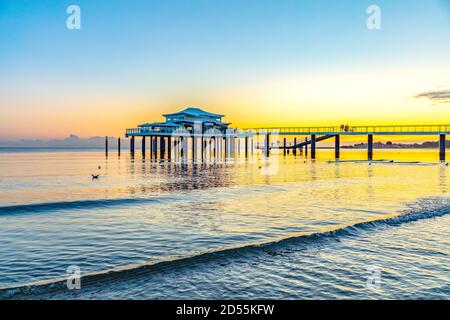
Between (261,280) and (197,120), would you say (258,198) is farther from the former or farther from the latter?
(197,120)

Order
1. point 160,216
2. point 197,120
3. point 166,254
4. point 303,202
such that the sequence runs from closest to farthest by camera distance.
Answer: point 166,254, point 160,216, point 303,202, point 197,120

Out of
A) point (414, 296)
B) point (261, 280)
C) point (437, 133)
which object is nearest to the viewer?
point (414, 296)

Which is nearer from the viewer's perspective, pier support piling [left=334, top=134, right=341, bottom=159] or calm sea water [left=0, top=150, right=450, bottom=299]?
calm sea water [left=0, top=150, right=450, bottom=299]

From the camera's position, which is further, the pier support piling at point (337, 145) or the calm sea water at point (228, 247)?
the pier support piling at point (337, 145)

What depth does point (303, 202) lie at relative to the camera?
15781mm

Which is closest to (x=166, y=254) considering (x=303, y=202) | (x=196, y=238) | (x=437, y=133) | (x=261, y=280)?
(x=196, y=238)

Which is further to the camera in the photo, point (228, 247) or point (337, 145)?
point (337, 145)
